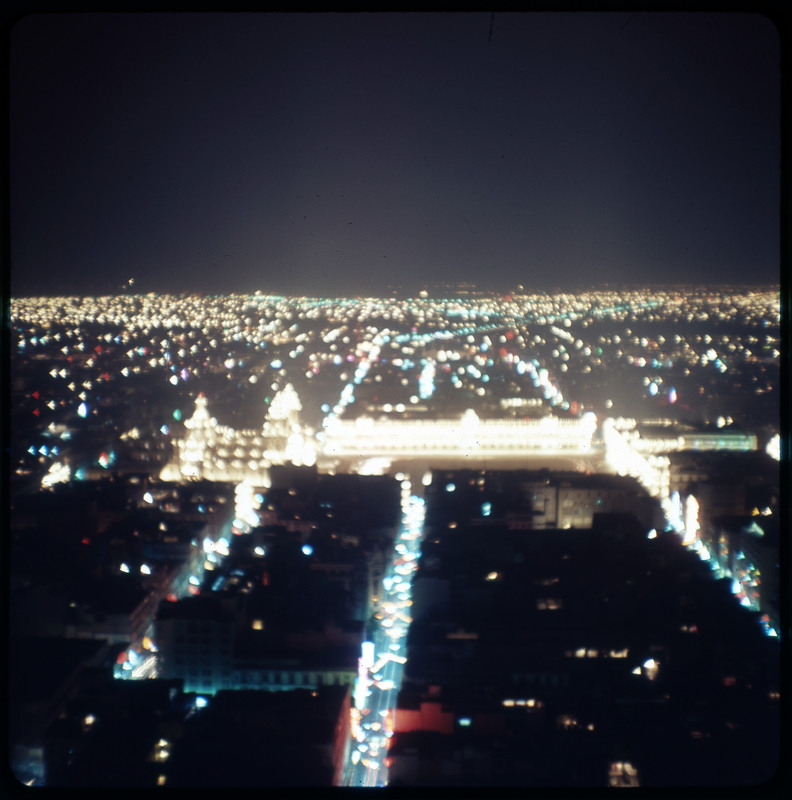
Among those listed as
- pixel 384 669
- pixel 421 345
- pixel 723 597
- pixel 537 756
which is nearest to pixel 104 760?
pixel 384 669

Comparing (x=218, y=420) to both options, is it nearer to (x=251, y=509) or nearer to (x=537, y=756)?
(x=251, y=509)

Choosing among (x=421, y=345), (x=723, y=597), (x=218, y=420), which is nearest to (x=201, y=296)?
(x=218, y=420)

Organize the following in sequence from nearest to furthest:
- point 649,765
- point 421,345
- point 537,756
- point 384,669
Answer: point 649,765
point 537,756
point 384,669
point 421,345

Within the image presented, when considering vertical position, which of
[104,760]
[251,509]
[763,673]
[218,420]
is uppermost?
[218,420]

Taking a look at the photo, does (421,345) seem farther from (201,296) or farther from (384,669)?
(384,669)

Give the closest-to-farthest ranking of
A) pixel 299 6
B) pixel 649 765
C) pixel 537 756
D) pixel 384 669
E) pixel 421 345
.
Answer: pixel 299 6
pixel 649 765
pixel 537 756
pixel 384 669
pixel 421 345

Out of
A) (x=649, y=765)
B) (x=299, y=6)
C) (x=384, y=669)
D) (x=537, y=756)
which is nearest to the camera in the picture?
(x=299, y=6)

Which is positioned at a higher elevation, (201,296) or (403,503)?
(201,296)

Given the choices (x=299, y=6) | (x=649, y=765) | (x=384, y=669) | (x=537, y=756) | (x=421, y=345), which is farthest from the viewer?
(x=421, y=345)

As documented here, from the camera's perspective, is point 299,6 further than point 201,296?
No
